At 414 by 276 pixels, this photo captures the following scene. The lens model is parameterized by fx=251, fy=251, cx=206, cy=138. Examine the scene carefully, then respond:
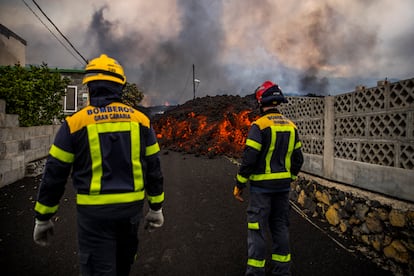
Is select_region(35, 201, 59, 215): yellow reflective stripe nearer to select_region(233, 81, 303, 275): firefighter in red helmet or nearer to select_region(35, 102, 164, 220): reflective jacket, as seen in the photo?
select_region(35, 102, 164, 220): reflective jacket

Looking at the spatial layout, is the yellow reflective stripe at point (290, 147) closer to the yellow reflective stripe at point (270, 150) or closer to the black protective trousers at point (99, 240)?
the yellow reflective stripe at point (270, 150)

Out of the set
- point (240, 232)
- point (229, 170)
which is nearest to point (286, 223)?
point (240, 232)

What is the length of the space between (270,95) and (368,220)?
245 centimetres

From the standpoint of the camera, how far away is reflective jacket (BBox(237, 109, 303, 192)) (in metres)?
2.93

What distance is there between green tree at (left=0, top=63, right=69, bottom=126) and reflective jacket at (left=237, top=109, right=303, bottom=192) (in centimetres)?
848

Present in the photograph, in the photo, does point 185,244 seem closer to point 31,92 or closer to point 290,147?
point 290,147

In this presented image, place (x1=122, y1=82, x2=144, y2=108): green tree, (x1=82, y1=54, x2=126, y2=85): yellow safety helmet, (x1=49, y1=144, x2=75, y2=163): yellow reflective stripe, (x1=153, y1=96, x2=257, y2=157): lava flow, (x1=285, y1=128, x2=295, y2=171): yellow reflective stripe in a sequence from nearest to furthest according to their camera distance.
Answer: (x1=49, y1=144, x2=75, y2=163): yellow reflective stripe, (x1=82, y1=54, x2=126, y2=85): yellow safety helmet, (x1=285, y1=128, x2=295, y2=171): yellow reflective stripe, (x1=153, y1=96, x2=257, y2=157): lava flow, (x1=122, y1=82, x2=144, y2=108): green tree

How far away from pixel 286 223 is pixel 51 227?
248cm

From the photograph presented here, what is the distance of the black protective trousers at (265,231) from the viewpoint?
9.29 ft

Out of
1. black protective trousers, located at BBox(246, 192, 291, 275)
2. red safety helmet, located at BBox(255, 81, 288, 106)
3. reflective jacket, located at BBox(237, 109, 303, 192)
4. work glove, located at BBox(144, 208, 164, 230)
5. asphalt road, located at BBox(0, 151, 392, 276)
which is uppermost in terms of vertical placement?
red safety helmet, located at BBox(255, 81, 288, 106)

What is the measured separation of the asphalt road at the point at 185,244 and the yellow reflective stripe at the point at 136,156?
1731 mm

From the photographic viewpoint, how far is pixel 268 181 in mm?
2934

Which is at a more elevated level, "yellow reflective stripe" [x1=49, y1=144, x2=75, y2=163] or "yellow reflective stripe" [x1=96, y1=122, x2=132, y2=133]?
"yellow reflective stripe" [x1=96, y1=122, x2=132, y2=133]

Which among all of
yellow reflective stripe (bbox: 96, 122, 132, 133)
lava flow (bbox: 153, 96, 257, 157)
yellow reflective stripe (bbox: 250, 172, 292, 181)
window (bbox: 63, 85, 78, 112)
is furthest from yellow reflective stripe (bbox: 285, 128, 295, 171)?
window (bbox: 63, 85, 78, 112)
